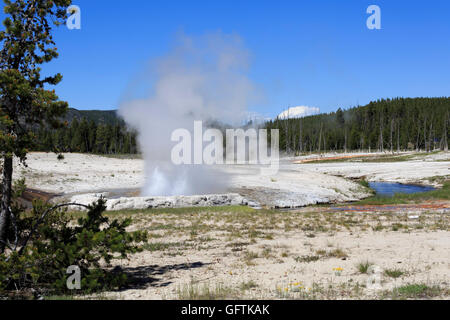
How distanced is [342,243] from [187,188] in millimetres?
19380

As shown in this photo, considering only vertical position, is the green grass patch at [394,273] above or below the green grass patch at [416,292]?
below

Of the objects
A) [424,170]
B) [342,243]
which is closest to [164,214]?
[342,243]

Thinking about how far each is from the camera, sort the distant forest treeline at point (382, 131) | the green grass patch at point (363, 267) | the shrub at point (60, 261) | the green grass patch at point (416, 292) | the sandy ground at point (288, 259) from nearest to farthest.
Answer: the green grass patch at point (416, 292), the shrub at point (60, 261), the sandy ground at point (288, 259), the green grass patch at point (363, 267), the distant forest treeline at point (382, 131)

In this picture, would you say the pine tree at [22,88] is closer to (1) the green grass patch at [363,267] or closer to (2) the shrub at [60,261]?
(2) the shrub at [60,261]

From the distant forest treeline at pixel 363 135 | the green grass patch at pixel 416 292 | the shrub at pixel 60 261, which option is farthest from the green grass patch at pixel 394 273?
the distant forest treeline at pixel 363 135

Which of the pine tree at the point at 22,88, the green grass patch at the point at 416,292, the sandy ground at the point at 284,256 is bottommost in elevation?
the sandy ground at the point at 284,256

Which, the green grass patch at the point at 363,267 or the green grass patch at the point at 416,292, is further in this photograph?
the green grass patch at the point at 363,267

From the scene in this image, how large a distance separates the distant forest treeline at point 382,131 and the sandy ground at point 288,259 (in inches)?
4062

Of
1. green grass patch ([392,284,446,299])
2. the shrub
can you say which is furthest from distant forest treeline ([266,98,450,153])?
the shrub

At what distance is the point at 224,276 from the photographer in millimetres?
9891

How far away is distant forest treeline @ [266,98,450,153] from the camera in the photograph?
126 metres

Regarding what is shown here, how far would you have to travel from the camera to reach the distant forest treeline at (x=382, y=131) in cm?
12556

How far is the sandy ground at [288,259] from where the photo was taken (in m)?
8.20

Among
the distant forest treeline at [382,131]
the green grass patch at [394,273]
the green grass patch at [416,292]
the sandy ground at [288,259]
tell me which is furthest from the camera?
the distant forest treeline at [382,131]
